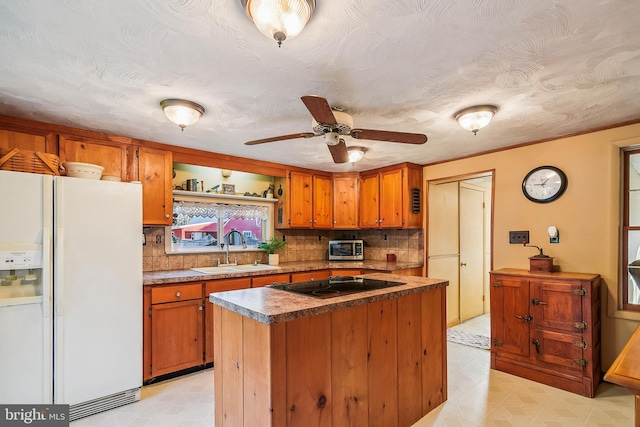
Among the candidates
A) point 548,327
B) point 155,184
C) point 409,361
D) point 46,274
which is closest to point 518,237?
point 548,327

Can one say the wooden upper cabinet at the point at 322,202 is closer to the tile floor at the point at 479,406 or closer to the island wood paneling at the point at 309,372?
the tile floor at the point at 479,406

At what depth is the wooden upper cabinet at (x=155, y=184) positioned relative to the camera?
10.3 ft

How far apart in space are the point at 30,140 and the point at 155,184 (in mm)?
974

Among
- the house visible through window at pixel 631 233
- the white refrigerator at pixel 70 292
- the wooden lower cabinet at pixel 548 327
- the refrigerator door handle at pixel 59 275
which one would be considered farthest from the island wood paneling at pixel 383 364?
the house visible through window at pixel 631 233

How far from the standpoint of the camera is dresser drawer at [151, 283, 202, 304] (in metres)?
2.87

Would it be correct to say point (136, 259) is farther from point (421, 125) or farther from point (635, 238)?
point (635, 238)

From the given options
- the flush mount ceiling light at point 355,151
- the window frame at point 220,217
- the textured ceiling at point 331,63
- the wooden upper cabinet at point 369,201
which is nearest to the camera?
the textured ceiling at point 331,63

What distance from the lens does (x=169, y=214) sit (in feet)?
10.8

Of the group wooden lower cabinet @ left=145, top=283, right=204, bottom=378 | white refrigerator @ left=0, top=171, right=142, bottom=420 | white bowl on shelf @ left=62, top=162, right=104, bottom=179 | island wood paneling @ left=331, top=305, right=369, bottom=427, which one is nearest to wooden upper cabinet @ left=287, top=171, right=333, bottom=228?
wooden lower cabinet @ left=145, top=283, right=204, bottom=378

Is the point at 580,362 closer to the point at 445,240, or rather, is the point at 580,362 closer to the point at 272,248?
the point at 445,240

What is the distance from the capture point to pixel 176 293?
2.99 metres

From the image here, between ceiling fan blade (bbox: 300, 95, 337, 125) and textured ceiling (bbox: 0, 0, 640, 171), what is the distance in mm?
233

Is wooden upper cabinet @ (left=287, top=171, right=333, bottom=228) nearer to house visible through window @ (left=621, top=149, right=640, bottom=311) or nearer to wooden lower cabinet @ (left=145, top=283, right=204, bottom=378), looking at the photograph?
wooden lower cabinet @ (left=145, top=283, right=204, bottom=378)

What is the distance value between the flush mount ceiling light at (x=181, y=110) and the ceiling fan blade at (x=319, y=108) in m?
0.97
